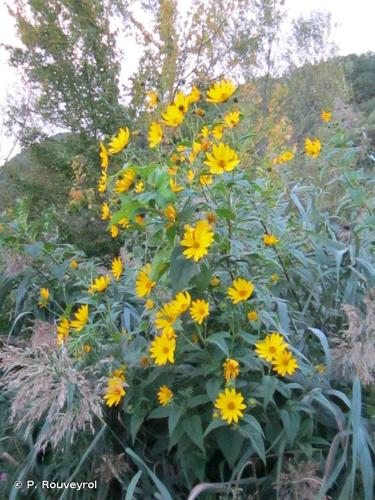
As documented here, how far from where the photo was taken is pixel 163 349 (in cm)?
143

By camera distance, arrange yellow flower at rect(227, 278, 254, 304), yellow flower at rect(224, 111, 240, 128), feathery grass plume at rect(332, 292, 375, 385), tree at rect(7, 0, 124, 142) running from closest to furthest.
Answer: feathery grass plume at rect(332, 292, 375, 385)
yellow flower at rect(227, 278, 254, 304)
yellow flower at rect(224, 111, 240, 128)
tree at rect(7, 0, 124, 142)

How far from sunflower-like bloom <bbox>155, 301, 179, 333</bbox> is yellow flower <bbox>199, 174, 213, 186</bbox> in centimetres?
36

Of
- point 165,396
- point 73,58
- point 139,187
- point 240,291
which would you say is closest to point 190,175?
point 139,187

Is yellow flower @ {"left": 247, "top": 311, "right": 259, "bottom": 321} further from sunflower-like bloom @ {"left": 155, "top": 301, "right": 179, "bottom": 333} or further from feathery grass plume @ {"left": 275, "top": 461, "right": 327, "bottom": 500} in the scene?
feathery grass plume @ {"left": 275, "top": 461, "right": 327, "bottom": 500}

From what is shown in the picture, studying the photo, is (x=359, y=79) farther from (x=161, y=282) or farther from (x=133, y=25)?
(x=161, y=282)

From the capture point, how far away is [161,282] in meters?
1.63

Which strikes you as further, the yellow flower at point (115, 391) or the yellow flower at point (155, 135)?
the yellow flower at point (155, 135)

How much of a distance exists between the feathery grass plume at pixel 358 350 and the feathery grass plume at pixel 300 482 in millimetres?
262

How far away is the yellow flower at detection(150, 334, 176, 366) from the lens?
1.40m

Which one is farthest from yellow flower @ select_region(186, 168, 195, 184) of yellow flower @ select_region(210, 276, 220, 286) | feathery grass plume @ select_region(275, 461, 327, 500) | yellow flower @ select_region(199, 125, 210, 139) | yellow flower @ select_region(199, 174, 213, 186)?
feathery grass plume @ select_region(275, 461, 327, 500)

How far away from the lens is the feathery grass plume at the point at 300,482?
1.35 metres

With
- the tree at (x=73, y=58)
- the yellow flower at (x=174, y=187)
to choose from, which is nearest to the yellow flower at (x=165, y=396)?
the yellow flower at (x=174, y=187)

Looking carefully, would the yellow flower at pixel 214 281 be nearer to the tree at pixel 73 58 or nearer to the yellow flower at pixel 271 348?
the yellow flower at pixel 271 348

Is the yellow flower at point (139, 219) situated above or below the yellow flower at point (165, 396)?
above
